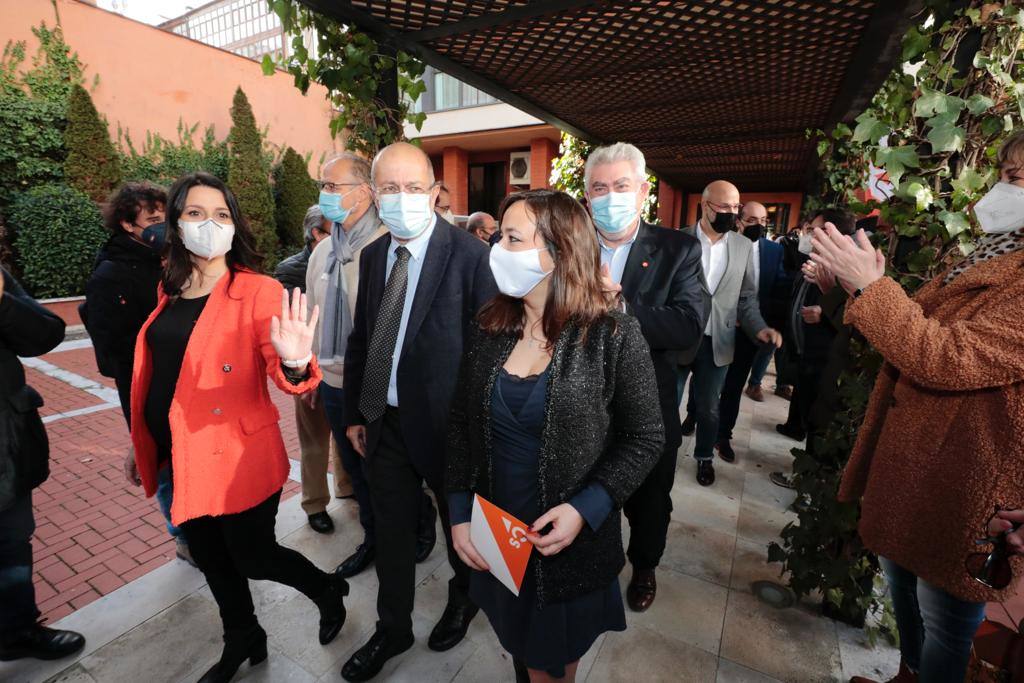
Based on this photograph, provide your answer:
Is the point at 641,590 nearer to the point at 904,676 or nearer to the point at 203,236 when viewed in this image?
the point at 904,676

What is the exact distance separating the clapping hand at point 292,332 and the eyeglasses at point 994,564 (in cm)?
215

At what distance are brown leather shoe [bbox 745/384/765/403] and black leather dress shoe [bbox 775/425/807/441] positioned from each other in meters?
0.89

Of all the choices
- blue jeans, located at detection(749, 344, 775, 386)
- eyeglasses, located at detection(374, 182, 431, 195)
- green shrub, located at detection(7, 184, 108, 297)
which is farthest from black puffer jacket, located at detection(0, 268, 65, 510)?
green shrub, located at detection(7, 184, 108, 297)

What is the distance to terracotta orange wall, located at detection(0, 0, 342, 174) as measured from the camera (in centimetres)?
1034

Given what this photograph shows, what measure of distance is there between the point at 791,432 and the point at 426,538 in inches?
144

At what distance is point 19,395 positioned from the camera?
81.1 inches

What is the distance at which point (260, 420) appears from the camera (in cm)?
195

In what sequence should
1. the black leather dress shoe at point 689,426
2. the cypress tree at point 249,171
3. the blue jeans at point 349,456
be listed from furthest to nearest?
the cypress tree at point 249,171, the black leather dress shoe at point 689,426, the blue jeans at point 349,456

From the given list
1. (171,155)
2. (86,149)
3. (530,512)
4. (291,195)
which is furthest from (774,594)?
(171,155)

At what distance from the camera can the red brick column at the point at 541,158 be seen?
15.2 meters

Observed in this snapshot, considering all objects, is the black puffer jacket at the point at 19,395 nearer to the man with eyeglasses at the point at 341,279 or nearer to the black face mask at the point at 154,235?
the black face mask at the point at 154,235

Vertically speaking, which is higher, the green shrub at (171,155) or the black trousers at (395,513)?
the green shrub at (171,155)

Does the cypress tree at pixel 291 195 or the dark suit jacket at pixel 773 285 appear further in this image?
the cypress tree at pixel 291 195

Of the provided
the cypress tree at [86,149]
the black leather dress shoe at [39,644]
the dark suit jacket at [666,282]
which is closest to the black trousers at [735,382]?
the dark suit jacket at [666,282]
